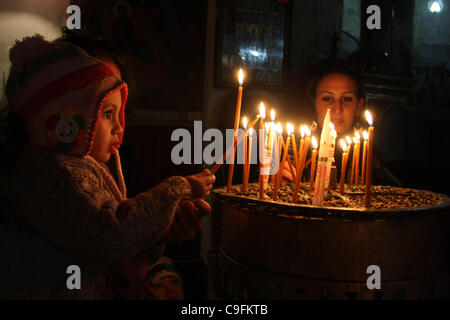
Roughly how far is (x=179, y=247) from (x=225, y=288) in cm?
255

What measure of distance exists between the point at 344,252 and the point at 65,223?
0.97 meters

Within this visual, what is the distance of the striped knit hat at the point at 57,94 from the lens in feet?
4.58

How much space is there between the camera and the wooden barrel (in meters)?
1.46

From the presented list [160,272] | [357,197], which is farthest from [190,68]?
[357,197]

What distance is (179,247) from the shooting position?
13.9ft

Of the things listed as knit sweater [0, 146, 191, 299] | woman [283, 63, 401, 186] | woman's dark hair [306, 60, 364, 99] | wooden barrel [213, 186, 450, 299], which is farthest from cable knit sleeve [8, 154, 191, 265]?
woman's dark hair [306, 60, 364, 99]

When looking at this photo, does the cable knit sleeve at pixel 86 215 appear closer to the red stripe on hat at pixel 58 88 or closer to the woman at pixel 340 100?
the red stripe on hat at pixel 58 88

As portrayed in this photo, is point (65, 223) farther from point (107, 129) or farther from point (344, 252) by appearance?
point (344, 252)

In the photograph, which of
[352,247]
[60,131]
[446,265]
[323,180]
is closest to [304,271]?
[352,247]

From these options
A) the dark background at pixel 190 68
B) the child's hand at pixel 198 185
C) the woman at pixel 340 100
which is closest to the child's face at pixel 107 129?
the child's hand at pixel 198 185

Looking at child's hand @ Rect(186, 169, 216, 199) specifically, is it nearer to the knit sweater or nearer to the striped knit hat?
the knit sweater

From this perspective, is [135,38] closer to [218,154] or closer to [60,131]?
[218,154]

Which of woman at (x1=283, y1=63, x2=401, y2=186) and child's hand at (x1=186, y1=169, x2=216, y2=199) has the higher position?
woman at (x1=283, y1=63, x2=401, y2=186)

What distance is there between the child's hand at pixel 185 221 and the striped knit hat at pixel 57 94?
0.41m
